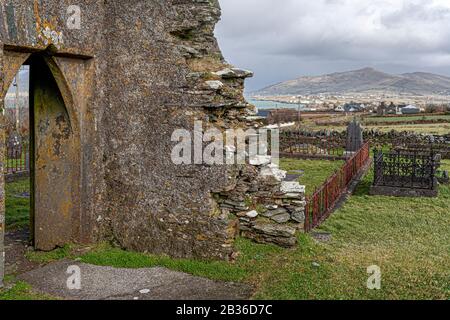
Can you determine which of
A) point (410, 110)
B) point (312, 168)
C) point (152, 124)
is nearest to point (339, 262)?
point (152, 124)

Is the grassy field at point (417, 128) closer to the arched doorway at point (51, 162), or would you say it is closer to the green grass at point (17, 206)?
the green grass at point (17, 206)

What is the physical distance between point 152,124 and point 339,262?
3.65 meters

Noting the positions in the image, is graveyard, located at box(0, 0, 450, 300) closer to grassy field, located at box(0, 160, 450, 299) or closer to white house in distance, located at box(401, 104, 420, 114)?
grassy field, located at box(0, 160, 450, 299)

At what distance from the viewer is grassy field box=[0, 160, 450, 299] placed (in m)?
6.69

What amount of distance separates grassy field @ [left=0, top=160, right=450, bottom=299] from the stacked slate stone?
0.21 m

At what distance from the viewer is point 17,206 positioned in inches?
493

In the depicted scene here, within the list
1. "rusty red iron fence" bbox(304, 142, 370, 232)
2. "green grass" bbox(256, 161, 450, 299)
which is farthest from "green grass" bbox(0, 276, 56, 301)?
"rusty red iron fence" bbox(304, 142, 370, 232)

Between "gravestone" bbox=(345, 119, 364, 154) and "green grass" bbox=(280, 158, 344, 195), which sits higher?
"gravestone" bbox=(345, 119, 364, 154)

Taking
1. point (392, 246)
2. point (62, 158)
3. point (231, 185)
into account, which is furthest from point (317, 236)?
point (62, 158)

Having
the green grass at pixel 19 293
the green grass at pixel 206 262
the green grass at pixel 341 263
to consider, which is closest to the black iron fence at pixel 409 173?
the green grass at pixel 341 263

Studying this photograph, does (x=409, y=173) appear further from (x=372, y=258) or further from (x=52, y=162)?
(x=52, y=162)

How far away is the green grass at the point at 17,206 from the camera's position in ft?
34.8

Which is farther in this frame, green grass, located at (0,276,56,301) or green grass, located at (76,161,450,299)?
green grass, located at (76,161,450,299)

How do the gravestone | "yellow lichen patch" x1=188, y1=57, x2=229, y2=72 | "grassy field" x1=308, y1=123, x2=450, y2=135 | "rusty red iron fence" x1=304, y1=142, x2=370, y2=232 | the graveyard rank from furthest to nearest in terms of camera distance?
"grassy field" x1=308, y1=123, x2=450, y2=135
the gravestone
"rusty red iron fence" x1=304, y1=142, x2=370, y2=232
"yellow lichen patch" x1=188, y1=57, x2=229, y2=72
the graveyard
